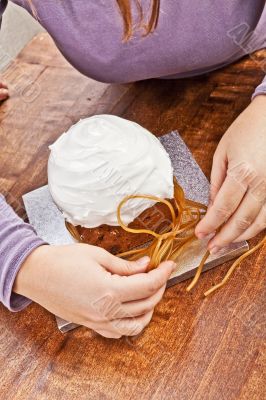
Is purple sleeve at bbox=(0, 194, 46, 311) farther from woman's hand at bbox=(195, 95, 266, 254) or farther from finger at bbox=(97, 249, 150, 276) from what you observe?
woman's hand at bbox=(195, 95, 266, 254)

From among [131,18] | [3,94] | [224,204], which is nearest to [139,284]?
[224,204]

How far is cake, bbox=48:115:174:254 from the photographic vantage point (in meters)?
0.63

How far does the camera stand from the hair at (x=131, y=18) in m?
0.65

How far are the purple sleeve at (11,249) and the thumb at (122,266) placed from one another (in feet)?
0.28

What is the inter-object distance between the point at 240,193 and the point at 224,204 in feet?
0.07

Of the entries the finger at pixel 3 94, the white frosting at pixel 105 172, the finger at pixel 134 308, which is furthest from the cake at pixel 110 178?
the finger at pixel 3 94

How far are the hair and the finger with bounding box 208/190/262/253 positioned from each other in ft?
0.90

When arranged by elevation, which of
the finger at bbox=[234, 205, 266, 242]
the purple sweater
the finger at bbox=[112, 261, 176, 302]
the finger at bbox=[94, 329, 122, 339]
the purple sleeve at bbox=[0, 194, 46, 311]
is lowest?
the finger at bbox=[94, 329, 122, 339]

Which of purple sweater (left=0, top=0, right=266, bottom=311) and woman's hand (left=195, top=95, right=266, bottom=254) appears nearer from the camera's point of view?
woman's hand (left=195, top=95, right=266, bottom=254)

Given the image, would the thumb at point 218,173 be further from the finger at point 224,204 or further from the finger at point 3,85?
the finger at point 3,85

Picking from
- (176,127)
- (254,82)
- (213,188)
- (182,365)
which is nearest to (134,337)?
(182,365)

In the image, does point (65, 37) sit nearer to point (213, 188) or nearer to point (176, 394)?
point (213, 188)

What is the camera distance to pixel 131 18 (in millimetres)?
675

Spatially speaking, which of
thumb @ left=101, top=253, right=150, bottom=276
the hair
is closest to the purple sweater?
the hair
